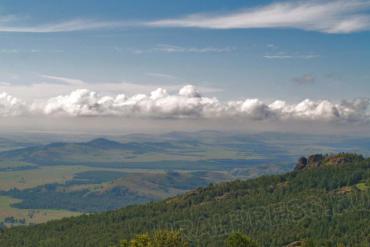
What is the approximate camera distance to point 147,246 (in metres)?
173

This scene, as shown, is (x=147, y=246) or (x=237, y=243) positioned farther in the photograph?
(x=237, y=243)

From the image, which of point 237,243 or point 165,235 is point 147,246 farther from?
point 237,243

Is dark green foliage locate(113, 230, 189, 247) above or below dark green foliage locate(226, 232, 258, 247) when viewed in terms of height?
above

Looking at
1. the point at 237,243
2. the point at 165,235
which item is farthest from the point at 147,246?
the point at 237,243

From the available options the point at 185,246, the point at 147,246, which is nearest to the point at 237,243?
the point at 185,246

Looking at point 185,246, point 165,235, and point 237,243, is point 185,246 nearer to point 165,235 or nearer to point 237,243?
point 165,235

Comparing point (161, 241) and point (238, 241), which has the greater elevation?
point (161, 241)

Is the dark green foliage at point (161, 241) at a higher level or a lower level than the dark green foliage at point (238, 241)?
higher

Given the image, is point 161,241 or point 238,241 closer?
point 161,241

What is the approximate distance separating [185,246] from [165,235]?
7779 millimetres

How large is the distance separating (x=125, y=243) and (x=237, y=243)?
39.6 m

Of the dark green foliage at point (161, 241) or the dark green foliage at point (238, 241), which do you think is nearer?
the dark green foliage at point (161, 241)

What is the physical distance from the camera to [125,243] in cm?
18375

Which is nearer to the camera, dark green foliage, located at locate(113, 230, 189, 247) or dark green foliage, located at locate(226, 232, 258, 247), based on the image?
dark green foliage, located at locate(113, 230, 189, 247)
